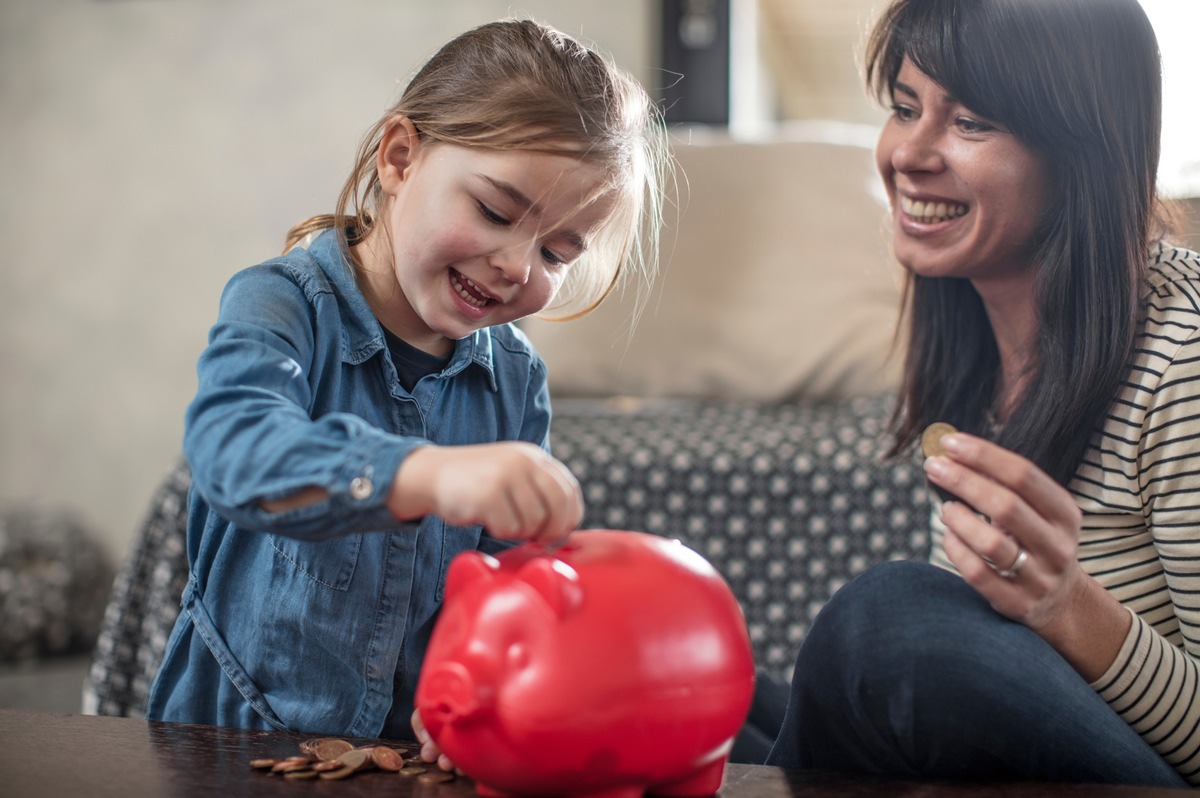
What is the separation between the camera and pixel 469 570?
0.61 meters

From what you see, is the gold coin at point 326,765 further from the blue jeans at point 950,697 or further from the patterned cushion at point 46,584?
the patterned cushion at point 46,584

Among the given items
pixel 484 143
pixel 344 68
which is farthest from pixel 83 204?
pixel 484 143

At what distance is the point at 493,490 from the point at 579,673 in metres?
0.10

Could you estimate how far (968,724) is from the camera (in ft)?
2.53

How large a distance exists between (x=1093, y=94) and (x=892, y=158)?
0.19 metres

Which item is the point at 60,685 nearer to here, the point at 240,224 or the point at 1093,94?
the point at 240,224

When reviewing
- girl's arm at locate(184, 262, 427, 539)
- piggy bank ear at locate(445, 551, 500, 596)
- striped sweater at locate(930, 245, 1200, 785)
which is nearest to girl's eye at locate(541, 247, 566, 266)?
girl's arm at locate(184, 262, 427, 539)

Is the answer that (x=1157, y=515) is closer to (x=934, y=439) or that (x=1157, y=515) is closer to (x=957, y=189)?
(x=934, y=439)

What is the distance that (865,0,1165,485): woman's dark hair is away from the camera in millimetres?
963

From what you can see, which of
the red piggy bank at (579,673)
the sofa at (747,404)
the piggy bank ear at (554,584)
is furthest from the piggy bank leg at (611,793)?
the sofa at (747,404)

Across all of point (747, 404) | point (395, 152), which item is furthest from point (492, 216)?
point (747, 404)

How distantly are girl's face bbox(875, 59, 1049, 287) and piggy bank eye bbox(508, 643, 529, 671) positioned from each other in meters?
0.67

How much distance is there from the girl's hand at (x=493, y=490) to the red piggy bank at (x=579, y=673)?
0.08 feet

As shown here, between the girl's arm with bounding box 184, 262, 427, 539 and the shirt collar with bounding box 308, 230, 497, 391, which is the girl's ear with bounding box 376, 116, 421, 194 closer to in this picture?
the shirt collar with bounding box 308, 230, 497, 391
